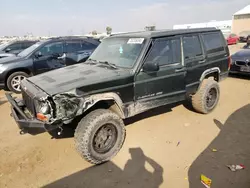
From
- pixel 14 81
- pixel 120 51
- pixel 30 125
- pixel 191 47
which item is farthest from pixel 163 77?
pixel 14 81

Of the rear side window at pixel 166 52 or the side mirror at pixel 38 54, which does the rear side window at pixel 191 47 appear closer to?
the rear side window at pixel 166 52

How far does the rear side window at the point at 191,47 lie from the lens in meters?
4.27

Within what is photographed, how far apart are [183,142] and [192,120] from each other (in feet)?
3.43

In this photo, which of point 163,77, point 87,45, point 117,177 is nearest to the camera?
point 117,177

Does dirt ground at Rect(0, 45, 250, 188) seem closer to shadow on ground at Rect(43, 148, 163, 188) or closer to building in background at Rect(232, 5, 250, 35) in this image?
shadow on ground at Rect(43, 148, 163, 188)

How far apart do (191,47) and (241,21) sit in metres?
43.2

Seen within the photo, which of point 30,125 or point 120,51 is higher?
point 120,51

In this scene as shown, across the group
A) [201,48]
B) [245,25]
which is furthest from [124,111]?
[245,25]

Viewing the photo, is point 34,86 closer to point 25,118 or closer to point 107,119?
point 25,118

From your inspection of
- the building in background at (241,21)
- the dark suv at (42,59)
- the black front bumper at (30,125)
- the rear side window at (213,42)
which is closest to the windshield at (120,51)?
the black front bumper at (30,125)

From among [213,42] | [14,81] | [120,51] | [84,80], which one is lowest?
[14,81]

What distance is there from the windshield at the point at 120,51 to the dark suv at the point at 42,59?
3.35 meters

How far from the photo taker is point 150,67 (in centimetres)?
346

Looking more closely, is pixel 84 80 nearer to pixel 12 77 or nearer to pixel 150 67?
pixel 150 67
